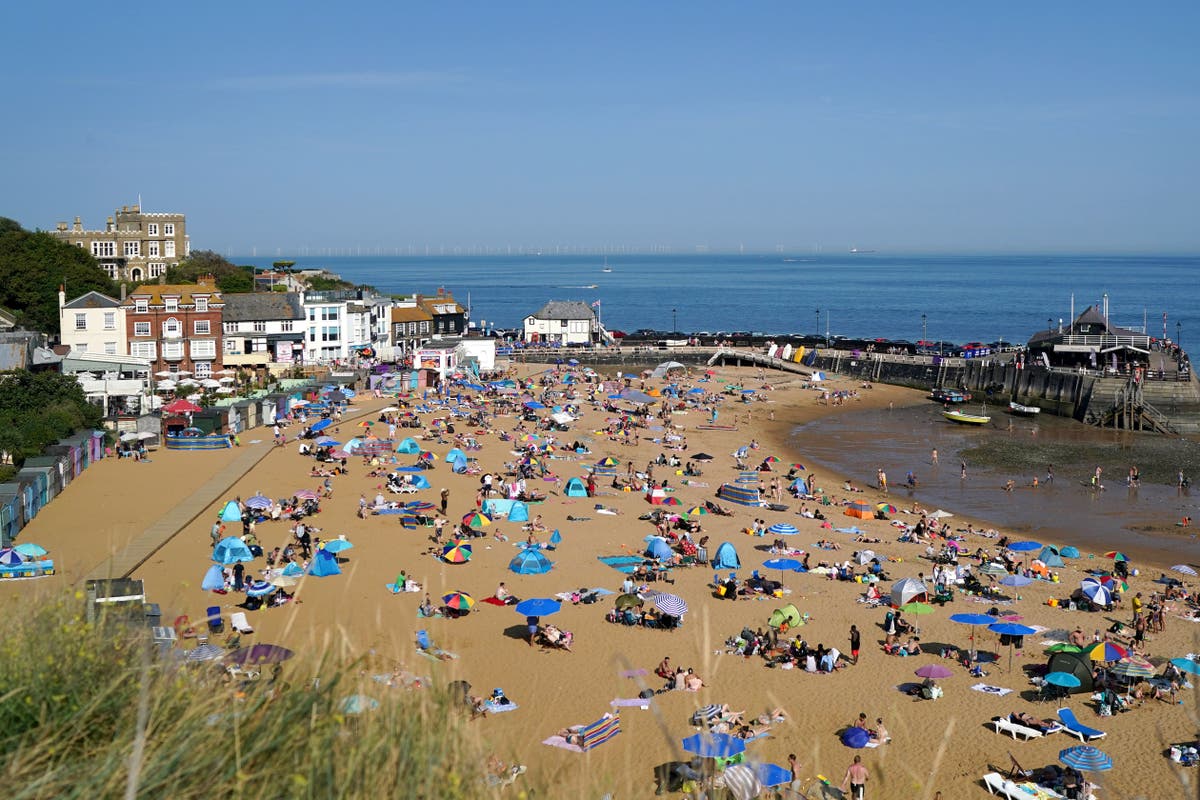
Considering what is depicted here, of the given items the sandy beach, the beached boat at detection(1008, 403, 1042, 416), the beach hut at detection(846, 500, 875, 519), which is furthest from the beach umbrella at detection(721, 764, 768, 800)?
the beached boat at detection(1008, 403, 1042, 416)

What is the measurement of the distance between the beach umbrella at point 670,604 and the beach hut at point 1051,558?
10.1m

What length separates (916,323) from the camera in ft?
427

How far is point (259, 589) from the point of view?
69.2ft

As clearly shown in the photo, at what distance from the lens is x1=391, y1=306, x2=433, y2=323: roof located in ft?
249

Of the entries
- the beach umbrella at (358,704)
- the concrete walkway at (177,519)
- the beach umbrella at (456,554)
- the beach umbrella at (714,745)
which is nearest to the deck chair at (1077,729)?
the beach umbrella at (714,745)

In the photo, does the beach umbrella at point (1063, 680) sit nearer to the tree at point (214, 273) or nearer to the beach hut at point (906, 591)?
the beach hut at point (906, 591)

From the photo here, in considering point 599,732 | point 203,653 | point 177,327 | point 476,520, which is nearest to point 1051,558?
point 476,520

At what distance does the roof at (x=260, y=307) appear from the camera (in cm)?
5997

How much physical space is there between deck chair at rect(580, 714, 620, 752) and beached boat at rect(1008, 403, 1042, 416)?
150 ft

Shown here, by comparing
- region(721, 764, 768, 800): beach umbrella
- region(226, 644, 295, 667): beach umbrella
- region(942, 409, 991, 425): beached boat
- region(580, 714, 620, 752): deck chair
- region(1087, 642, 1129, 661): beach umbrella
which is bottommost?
region(942, 409, 991, 425): beached boat

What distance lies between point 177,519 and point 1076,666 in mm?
20408

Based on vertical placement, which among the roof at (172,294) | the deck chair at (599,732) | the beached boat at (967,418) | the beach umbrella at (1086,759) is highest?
the roof at (172,294)

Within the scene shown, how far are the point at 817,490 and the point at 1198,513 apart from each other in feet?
38.4

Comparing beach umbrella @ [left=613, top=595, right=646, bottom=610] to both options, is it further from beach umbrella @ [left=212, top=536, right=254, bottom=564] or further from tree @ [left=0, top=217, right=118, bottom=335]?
tree @ [left=0, top=217, right=118, bottom=335]
